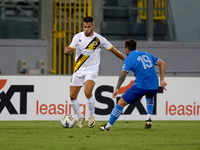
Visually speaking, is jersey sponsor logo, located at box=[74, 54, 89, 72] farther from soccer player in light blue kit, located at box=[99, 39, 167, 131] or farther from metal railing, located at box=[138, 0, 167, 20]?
metal railing, located at box=[138, 0, 167, 20]

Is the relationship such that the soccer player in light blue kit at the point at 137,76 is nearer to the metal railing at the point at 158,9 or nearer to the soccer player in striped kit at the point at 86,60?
the soccer player in striped kit at the point at 86,60

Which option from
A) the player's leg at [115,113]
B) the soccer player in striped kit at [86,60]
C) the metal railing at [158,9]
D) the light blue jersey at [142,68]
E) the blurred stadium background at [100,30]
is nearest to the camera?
the player's leg at [115,113]

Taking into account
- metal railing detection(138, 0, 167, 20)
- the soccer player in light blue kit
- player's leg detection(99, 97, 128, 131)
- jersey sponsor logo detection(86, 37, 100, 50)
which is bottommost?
player's leg detection(99, 97, 128, 131)

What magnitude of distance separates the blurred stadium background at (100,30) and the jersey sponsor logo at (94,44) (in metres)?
6.52

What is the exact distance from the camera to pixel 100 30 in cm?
1384

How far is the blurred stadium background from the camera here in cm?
1367

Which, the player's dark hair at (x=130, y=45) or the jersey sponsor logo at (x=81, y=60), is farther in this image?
the jersey sponsor logo at (x=81, y=60)

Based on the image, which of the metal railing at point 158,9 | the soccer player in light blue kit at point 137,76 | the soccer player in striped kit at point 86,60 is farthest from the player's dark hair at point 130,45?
the metal railing at point 158,9

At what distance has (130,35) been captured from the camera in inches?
558

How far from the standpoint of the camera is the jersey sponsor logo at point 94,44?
276 inches

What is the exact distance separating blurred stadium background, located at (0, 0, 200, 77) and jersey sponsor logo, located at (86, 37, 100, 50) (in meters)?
6.52

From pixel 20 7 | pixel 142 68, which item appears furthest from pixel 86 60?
pixel 20 7

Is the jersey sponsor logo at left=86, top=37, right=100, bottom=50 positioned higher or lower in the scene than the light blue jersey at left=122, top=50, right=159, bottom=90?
higher

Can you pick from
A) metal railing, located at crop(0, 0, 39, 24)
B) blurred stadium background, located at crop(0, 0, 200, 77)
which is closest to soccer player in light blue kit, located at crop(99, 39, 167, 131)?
blurred stadium background, located at crop(0, 0, 200, 77)
